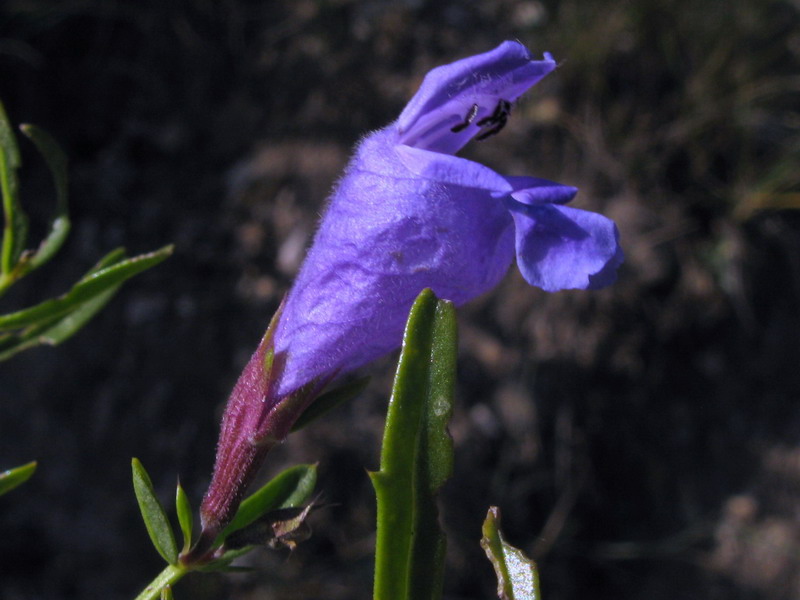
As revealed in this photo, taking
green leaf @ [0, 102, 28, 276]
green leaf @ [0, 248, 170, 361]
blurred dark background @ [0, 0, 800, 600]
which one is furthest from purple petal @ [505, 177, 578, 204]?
blurred dark background @ [0, 0, 800, 600]

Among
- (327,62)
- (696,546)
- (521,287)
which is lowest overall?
(696,546)

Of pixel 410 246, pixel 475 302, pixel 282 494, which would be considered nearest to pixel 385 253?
pixel 410 246

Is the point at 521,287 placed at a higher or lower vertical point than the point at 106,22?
lower

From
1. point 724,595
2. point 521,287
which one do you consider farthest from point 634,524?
point 521,287

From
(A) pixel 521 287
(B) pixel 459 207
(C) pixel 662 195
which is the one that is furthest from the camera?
(C) pixel 662 195

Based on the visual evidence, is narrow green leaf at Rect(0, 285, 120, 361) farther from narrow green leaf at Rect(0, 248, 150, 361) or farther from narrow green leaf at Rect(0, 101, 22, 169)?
narrow green leaf at Rect(0, 101, 22, 169)

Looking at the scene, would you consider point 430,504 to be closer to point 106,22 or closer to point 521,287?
point 521,287
